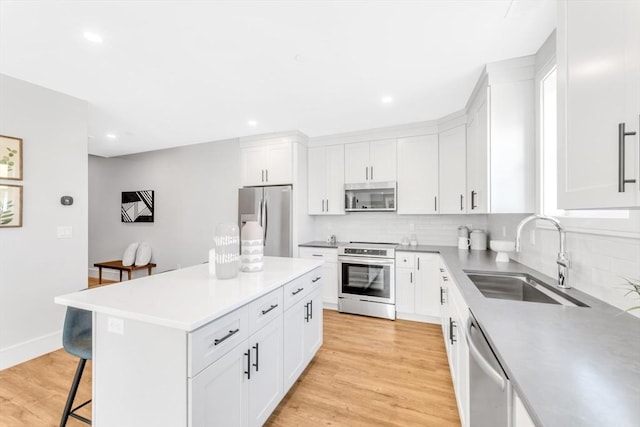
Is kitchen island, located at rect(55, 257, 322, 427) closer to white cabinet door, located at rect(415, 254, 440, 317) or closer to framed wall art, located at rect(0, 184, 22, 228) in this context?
framed wall art, located at rect(0, 184, 22, 228)

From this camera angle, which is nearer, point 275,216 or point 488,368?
point 488,368

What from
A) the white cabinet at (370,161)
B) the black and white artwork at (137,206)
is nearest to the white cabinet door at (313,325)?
the white cabinet at (370,161)

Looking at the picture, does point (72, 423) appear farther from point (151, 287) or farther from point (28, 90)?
point (28, 90)

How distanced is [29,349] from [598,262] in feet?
14.4

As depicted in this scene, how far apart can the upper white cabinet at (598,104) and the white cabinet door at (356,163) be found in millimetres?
2783

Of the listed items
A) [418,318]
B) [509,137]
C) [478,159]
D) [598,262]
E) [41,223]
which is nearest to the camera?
[598,262]

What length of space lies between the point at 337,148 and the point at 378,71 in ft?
5.75

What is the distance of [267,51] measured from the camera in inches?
77.0

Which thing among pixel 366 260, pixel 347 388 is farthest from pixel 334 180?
pixel 347 388

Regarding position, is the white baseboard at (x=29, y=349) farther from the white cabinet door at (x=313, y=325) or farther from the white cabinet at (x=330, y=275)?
the white cabinet at (x=330, y=275)

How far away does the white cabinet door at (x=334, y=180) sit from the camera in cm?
393

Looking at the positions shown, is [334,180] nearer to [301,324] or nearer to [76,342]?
[301,324]

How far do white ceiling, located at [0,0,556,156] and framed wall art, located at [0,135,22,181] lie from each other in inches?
23.4

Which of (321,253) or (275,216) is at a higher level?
(275,216)
